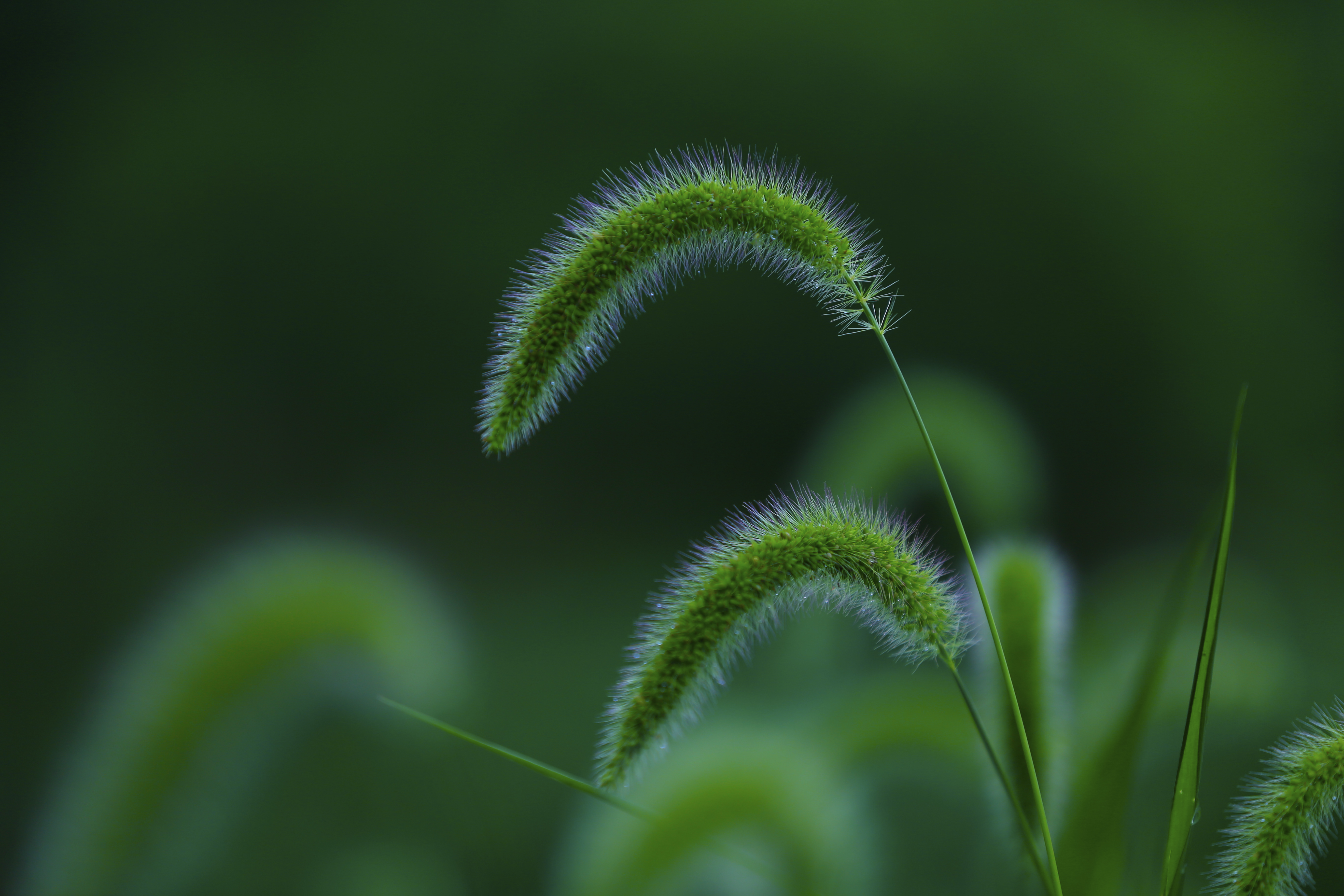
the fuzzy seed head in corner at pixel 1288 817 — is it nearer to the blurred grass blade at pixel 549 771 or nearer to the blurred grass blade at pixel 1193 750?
the blurred grass blade at pixel 1193 750

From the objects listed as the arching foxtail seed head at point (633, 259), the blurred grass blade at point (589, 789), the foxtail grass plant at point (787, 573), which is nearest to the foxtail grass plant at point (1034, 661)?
the foxtail grass plant at point (787, 573)

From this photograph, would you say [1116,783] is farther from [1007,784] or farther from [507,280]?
[507,280]

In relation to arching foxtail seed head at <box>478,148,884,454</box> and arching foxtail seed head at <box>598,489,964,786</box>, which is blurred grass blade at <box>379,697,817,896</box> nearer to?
arching foxtail seed head at <box>598,489,964,786</box>

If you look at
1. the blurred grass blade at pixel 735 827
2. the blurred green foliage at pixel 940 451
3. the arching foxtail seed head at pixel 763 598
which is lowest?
the blurred grass blade at pixel 735 827

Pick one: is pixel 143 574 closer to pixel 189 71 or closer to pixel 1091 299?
pixel 189 71

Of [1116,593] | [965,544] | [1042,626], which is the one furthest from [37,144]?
[1116,593]

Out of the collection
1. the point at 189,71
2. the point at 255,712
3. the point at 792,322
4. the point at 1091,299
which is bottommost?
the point at 255,712

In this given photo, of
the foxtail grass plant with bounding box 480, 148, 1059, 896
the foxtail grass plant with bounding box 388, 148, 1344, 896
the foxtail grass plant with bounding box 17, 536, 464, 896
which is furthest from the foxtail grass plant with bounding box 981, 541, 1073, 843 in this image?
the foxtail grass plant with bounding box 17, 536, 464, 896
